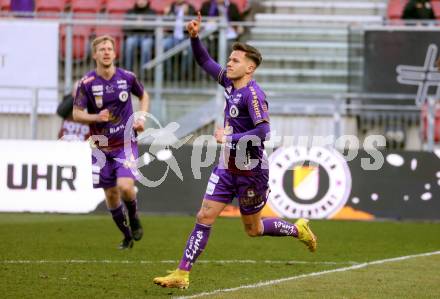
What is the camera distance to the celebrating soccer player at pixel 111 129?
11727 mm

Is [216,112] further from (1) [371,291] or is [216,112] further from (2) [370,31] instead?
(1) [371,291]

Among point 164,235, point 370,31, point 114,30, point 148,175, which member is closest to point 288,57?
point 370,31

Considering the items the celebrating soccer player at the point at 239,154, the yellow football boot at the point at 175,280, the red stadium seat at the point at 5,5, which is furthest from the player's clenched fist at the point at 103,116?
the red stadium seat at the point at 5,5

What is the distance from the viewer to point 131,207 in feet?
39.6

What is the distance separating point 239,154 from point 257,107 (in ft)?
1.56

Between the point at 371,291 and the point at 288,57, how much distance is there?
39.5ft

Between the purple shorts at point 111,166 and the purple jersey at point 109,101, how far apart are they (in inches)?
4.4

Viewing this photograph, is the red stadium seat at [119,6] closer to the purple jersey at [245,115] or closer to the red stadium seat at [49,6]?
the red stadium seat at [49,6]

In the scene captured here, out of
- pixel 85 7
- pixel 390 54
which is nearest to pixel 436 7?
pixel 390 54

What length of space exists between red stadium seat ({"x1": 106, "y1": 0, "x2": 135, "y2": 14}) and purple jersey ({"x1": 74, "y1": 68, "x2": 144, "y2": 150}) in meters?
8.73

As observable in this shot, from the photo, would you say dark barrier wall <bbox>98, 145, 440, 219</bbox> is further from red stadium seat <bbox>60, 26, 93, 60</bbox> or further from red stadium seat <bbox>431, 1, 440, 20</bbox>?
red stadium seat <bbox>431, 1, 440, 20</bbox>

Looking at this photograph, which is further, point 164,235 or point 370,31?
point 370,31

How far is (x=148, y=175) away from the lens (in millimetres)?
16812

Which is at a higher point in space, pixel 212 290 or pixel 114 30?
pixel 114 30
